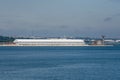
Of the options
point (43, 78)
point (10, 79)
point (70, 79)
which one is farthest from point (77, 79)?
point (10, 79)

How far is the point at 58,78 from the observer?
45.2 meters

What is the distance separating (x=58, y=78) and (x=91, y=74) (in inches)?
224

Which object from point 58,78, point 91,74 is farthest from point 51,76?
point 91,74

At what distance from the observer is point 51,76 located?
1853 inches

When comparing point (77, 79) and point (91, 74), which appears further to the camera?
point (91, 74)

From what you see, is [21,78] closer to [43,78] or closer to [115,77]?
[43,78]

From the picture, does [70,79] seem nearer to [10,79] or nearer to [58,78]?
[58,78]

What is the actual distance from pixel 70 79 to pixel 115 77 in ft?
17.5

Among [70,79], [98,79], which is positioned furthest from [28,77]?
[98,79]

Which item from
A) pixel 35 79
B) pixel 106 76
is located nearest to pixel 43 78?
pixel 35 79

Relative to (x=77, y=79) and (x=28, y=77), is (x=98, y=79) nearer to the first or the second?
(x=77, y=79)

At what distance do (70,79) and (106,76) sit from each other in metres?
4.94

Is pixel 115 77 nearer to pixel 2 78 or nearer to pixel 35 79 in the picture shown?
pixel 35 79

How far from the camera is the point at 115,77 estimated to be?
46250 mm
